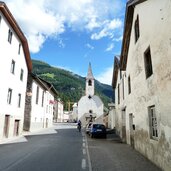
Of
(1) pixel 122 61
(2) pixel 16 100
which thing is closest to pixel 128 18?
(1) pixel 122 61

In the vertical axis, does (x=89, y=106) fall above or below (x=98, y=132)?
above

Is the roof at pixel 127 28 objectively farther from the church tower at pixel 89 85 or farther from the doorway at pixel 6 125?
the church tower at pixel 89 85

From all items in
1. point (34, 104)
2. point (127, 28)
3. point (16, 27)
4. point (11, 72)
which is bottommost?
point (34, 104)

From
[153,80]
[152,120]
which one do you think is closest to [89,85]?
[152,120]

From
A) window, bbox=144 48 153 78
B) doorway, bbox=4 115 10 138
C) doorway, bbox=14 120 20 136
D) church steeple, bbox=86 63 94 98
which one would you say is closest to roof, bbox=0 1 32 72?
doorway, bbox=14 120 20 136

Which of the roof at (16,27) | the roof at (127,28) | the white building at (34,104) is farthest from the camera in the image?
the white building at (34,104)

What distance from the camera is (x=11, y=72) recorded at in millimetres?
18781

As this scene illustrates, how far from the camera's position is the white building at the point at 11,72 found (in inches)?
654

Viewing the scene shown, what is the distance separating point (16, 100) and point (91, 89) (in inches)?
1510

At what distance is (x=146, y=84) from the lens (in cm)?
1004

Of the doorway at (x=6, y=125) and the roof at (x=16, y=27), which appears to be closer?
the roof at (x=16, y=27)

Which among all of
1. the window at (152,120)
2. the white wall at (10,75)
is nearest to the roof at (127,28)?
the window at (152,120)

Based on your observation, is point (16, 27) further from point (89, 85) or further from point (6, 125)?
point (89, 85)

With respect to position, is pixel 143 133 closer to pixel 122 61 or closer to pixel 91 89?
pixel 122 61
